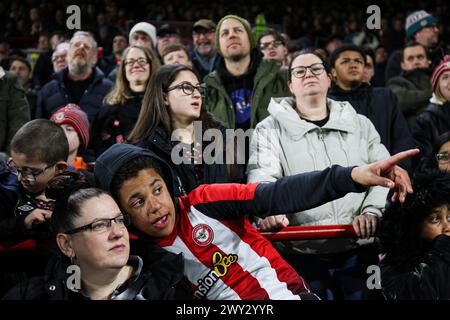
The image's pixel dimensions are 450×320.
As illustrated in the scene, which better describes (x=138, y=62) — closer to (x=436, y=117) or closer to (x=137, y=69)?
(x=137, y=69)

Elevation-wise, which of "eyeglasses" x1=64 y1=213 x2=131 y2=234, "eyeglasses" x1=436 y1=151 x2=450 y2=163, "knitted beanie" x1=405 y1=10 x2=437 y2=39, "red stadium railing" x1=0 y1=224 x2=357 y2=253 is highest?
"knitted beanie" x1=405 y1=10 x2=437 y2=39

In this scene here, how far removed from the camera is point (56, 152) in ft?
10.1

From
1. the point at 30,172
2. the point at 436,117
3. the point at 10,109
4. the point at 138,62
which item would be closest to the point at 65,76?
the point at 10,109

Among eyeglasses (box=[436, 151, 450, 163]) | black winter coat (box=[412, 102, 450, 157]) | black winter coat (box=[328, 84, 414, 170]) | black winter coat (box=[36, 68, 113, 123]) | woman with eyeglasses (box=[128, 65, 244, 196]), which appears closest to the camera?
woman with eyeglasses (box=[128, 65, 244, 196])

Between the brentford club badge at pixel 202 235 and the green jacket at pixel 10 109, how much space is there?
2818mm

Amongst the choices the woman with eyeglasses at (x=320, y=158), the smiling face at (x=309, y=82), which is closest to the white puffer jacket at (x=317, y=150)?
the woman with eyeglasses at (x=320, y=158)

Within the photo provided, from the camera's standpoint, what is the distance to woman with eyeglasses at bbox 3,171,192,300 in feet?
8.27

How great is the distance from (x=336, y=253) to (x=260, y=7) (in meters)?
10.7

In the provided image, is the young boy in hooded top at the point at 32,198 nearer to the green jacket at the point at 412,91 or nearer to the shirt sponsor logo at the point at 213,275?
the shirt sponsor logo at the point at 213,275

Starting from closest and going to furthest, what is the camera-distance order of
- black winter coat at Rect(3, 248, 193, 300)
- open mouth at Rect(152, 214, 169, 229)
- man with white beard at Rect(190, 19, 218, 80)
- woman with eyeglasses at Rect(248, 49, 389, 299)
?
black winter coat at Rect(3, 248, 193, 300) → open mouth at Rect(152, 214, 169, 229) → woman with eyeglasses at Rect(248, 49, 389, 299) → man with white beard at Rect(190, 19, 218, 80)

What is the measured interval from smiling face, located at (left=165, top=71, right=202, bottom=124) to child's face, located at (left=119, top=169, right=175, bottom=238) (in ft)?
3.50

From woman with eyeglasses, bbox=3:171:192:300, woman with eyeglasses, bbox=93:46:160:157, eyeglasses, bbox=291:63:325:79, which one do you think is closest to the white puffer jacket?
eyeglasses, bbox=291:63:325:79

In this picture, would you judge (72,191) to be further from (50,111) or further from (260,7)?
(260,7)

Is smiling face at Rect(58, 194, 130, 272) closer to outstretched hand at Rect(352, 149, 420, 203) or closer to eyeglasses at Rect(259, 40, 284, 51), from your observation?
outstretched hand at Rect(352, 149, 420, 203)
